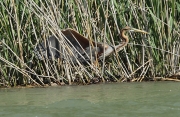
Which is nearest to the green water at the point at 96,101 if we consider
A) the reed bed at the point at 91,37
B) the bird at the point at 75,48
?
the reed bed at the point at 91,37

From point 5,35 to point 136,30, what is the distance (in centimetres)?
165

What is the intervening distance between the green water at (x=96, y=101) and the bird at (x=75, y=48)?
1.52 feet

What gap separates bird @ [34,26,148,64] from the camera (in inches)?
251

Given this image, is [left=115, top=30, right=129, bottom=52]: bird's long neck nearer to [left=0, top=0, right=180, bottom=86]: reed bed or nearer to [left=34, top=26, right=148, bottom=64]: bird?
[left=34, top=26, right=148, bottom=64]: bird

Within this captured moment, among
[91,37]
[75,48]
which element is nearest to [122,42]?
[91,37]

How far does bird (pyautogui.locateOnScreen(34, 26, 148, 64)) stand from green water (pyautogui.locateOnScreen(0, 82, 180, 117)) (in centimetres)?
46

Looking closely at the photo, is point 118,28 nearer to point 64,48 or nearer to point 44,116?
point 64,48

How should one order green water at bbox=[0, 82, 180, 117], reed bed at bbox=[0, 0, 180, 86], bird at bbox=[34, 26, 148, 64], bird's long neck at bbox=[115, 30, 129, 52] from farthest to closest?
bird's long neck at bbox=[115, 30, 129, 52] → bird at bbox=[34, 26, 148, 64] → reed bed at bbox=[0, 0, 180, 86] → green water at bbox=[0, 82, 180, 117]

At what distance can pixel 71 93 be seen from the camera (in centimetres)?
566

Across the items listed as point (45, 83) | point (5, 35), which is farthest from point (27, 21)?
point (45, 83)

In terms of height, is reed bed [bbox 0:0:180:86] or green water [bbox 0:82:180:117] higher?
reed bed [bbox 0:0:180:86]

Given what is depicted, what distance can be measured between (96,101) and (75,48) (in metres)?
1.83

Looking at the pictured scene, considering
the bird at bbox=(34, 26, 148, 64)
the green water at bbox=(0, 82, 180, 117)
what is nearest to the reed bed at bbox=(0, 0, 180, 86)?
the bird at bbox=(34, 26, 148, 64)

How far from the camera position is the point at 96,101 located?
16.4 feet
